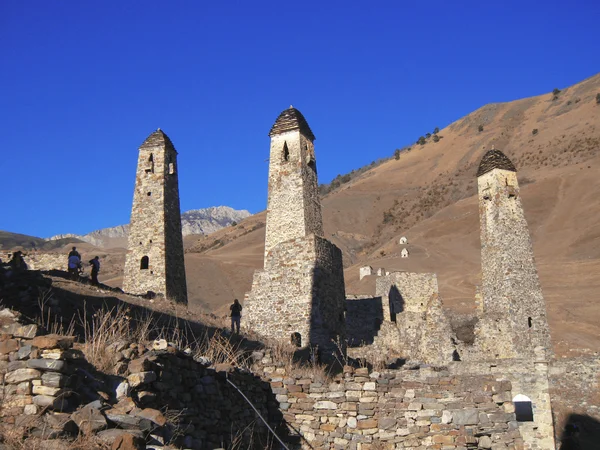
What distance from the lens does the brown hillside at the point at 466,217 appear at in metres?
50.2

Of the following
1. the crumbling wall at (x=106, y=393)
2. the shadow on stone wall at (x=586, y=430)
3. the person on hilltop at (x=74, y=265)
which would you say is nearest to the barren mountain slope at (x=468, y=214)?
the shadow on stone wall at (x=586, y=430)

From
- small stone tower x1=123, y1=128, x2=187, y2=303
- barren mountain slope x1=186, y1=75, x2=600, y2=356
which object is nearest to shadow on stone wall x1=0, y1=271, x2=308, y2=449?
small stone tower x1=123, y1=128, x2=187, y2=303

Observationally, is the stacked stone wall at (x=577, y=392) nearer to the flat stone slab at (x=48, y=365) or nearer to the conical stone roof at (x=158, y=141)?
the conical stone roof at (x=158, y=141)

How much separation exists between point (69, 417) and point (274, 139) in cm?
2028

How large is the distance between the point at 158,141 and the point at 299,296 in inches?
554

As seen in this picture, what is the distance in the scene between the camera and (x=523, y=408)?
1970 centimetres

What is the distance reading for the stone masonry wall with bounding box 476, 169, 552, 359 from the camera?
2903cm

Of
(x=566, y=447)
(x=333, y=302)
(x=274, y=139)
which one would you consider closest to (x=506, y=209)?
(x=274, y=139)

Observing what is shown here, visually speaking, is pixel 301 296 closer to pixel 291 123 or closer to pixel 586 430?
pixel 291 123

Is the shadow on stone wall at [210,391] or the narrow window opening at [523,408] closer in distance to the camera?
the shadow on stone wall at [210,391]

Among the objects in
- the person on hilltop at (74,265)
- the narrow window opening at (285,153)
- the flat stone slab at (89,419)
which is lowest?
the flat stone slab at (89,419)

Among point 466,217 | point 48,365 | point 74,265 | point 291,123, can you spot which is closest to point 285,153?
point 291,123

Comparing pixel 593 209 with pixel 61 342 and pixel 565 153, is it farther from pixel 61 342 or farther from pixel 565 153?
pixel 61 342

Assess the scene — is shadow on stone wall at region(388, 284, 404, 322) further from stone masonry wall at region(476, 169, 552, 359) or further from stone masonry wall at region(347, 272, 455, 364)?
stone masonry wall at region(476, 169, 552, 359)
